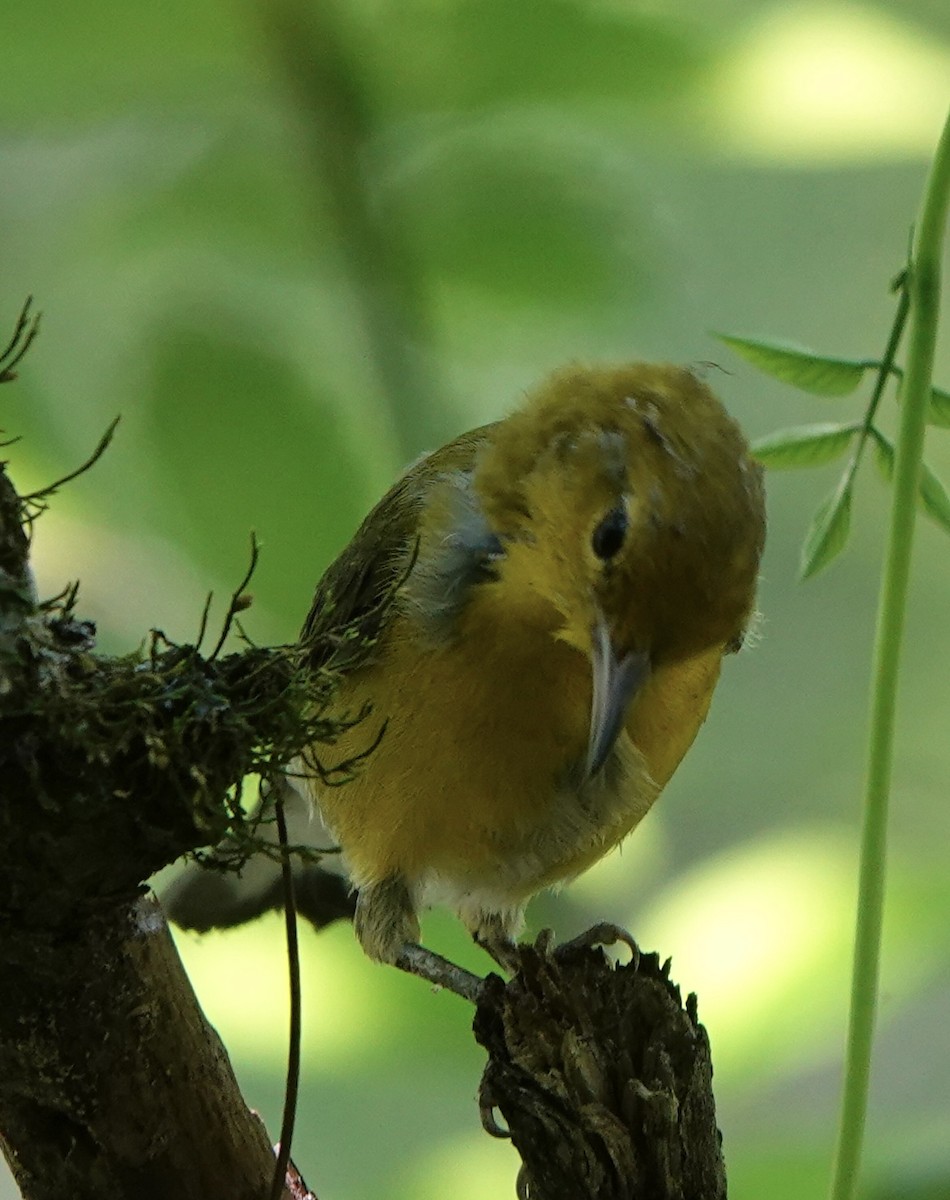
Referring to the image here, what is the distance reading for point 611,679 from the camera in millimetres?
1115

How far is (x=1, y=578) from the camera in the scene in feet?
2.48

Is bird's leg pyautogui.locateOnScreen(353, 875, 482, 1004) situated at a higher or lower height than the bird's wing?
lower

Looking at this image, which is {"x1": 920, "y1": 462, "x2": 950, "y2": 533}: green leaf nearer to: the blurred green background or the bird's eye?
the bird's eye

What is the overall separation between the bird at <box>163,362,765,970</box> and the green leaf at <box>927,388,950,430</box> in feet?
0.67

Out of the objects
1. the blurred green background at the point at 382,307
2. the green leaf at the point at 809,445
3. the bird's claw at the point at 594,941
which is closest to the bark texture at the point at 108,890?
the bird's claw at the point at 594,941

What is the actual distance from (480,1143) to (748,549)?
1237 mm

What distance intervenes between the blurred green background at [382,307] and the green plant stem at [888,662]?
561 millimetres

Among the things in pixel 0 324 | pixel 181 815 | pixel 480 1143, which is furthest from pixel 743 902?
pixel 0 324

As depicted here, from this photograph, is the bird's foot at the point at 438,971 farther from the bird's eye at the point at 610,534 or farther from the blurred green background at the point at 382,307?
the bird's eye at the point at 610,534

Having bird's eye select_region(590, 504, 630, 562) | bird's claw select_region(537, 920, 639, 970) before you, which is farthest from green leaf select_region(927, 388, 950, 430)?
bird's claw select_region(537, 920, 639, 970)

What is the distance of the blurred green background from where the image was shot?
188 cm

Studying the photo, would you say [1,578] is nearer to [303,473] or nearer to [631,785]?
[631,785]

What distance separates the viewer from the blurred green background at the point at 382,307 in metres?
1.88

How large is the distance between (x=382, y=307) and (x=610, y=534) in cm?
112
